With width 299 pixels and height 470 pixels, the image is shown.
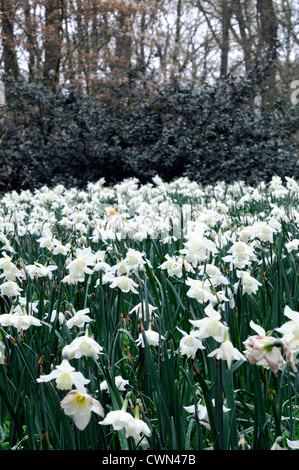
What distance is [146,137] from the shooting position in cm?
1022

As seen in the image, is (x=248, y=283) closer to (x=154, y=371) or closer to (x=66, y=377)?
(x=154, y=371)

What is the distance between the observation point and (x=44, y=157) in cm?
1020

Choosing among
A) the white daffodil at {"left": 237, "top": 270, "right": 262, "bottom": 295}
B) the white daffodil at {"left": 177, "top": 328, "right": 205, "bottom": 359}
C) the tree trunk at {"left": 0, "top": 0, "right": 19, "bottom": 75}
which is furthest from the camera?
the tree trunk at {"left": 0, "top": 0, "right": 19, "bottom": 75}

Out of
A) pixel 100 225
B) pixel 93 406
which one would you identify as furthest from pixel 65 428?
pixel 100 225

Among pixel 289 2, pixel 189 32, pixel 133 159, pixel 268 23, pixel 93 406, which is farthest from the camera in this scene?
pixel 189 32

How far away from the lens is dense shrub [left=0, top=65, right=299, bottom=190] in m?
9.78

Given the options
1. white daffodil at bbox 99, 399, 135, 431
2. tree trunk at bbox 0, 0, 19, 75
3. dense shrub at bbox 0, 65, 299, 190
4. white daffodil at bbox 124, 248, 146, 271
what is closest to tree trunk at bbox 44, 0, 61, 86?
tree trunk at bbox 0, 0, 19, 75

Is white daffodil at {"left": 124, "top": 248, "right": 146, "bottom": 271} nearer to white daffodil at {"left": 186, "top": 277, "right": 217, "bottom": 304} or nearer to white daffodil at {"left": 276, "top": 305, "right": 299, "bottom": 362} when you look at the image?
white daffodil at {"left": 186, "top": 277, "right": 217, "bottom": 304}

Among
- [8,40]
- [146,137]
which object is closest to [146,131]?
[146,137]

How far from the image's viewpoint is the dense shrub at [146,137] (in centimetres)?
978
